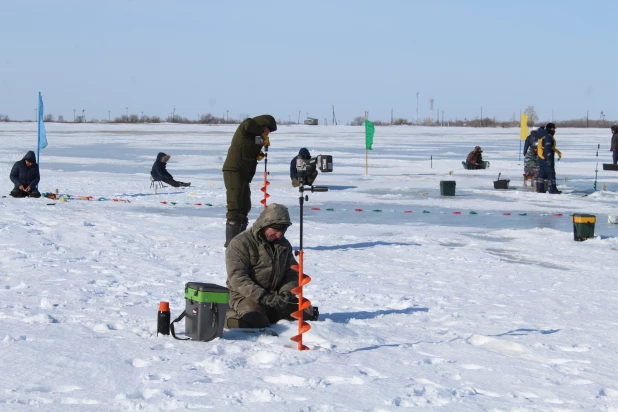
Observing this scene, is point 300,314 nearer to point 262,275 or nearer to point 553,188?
point 262,275

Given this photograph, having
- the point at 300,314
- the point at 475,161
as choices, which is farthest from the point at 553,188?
the point at 300,314

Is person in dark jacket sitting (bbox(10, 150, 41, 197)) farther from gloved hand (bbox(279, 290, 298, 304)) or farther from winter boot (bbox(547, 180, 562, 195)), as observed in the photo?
gloved hand (bbox(279, 290, 298, 304))

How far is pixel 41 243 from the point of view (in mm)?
11219

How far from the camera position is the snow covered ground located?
5051 millimetres

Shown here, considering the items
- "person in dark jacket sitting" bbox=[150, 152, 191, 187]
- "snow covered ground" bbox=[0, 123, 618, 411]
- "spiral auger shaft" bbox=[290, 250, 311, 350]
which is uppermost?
"person in dark jacket sitting" bbox=[150, 152, 191, 187]

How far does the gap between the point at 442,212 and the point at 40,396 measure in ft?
41.3

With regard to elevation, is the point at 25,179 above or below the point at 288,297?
above

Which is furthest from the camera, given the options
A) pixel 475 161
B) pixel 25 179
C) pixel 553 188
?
pixel 475 161

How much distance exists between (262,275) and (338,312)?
1.09 metres

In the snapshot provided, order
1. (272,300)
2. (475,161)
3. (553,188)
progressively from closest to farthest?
(272,300)
(553,188)
(475,161)

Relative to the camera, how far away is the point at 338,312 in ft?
24.8

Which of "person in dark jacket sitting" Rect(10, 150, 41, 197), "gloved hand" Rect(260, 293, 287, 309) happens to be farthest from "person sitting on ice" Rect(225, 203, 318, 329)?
"person in dark jacket sitting" Rect(10, 150, 41, 197)

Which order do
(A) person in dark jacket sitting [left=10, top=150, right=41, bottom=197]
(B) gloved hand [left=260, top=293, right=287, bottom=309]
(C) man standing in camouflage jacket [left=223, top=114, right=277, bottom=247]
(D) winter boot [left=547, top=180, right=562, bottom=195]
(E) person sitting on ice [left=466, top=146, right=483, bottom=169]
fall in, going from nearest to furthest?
(B) gloved hand [left=260, top=293, right=287, bottom=309] < (C) man standing in camouflage jacket [left=223, top=114, right=277, bottom=247] < (A) person in dark jacket sitting [left=10, top=150, right=41, bottom=197] < (D) winter boot [left=547, top=180, right=562, bottom=195] < (E) person sitting on ice [left=466, top=146, right=483, bottom=169]

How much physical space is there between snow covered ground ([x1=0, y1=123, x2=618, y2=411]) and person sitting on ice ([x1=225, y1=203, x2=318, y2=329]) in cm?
18
